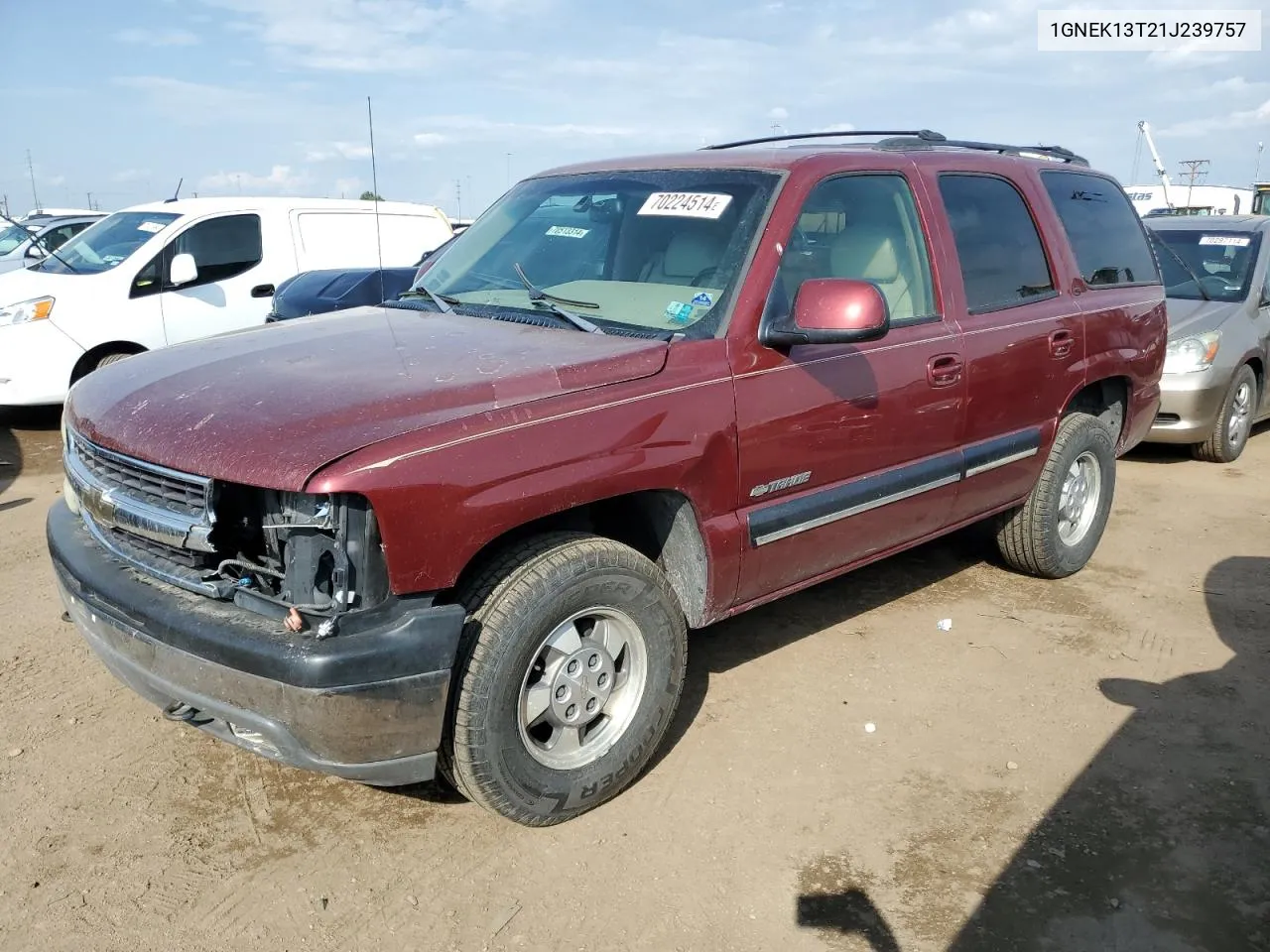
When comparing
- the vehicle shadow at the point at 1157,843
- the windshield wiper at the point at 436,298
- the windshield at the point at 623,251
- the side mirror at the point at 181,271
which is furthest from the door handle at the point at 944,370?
the side mirror at the point at 181,271

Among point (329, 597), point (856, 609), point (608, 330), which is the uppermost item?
point (608, 330)

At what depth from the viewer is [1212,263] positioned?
8156 millimetres

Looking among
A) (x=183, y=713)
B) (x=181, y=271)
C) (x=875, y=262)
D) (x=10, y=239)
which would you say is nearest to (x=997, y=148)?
(x=875, y=262)

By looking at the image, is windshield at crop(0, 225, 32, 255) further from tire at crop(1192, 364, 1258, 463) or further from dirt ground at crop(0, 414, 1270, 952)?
tire at crop(1192, 364, 1258, 463)

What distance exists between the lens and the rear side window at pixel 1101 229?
480 centimetres

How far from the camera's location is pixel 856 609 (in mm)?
4727

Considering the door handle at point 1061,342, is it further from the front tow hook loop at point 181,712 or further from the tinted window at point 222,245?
the tinted window at point 222,245

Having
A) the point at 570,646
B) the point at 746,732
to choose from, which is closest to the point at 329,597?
the point at 570,646

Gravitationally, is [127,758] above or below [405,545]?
below

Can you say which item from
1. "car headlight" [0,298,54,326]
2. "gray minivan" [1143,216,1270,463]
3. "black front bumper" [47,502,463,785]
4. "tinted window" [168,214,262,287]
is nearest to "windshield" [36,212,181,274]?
"tinted window" [168,214,262,287]

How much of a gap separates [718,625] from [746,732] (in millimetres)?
959

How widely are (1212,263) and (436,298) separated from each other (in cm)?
691

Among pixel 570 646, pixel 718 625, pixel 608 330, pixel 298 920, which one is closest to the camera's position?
pixel 298 920

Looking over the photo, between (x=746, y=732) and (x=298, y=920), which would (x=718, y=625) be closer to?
(x=746, y=732)
